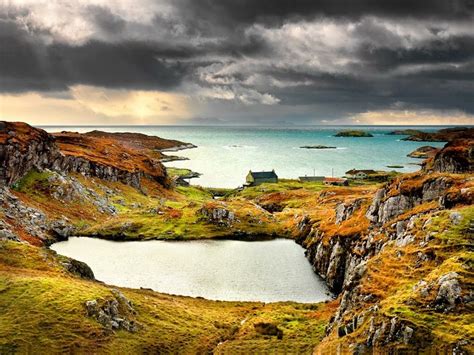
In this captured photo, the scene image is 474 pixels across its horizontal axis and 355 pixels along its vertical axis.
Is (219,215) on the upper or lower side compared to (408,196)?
lower

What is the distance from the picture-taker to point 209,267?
102062 mm

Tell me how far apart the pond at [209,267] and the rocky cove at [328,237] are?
5483 millimetres

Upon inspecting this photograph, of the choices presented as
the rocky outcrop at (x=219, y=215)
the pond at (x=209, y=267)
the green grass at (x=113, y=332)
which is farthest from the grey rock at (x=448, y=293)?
the rocky outcrop at (x=219, y=215)

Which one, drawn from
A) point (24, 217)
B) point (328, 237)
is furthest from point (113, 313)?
point (24, 217)

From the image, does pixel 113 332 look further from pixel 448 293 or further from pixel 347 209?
pixel 347 209

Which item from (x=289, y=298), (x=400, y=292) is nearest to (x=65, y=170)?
(x=289, y=298)

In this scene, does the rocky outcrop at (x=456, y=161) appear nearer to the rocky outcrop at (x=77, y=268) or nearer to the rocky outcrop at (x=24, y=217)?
the rocky outcrop at (x=77, y=268)

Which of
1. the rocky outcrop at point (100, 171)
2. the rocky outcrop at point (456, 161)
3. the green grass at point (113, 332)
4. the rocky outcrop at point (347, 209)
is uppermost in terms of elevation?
the rocky outcrop at point (456, 161)

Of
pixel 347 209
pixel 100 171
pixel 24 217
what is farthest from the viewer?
pixel 100 171

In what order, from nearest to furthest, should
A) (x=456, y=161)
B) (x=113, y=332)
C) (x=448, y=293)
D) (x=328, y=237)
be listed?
(x=448, y=293)
(x=113, y=332)
(x=328, y=237)
(x=456, y=161)

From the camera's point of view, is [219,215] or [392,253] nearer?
[392,253]

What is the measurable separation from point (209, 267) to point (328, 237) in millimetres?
29239

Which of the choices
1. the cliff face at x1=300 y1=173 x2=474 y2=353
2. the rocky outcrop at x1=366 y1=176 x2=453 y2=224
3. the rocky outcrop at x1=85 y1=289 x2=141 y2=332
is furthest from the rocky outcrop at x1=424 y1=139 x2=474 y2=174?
the rocky outcrop at x1=85 y1=289 x2=141 y2=332

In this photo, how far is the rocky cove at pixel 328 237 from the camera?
43.2 metres
